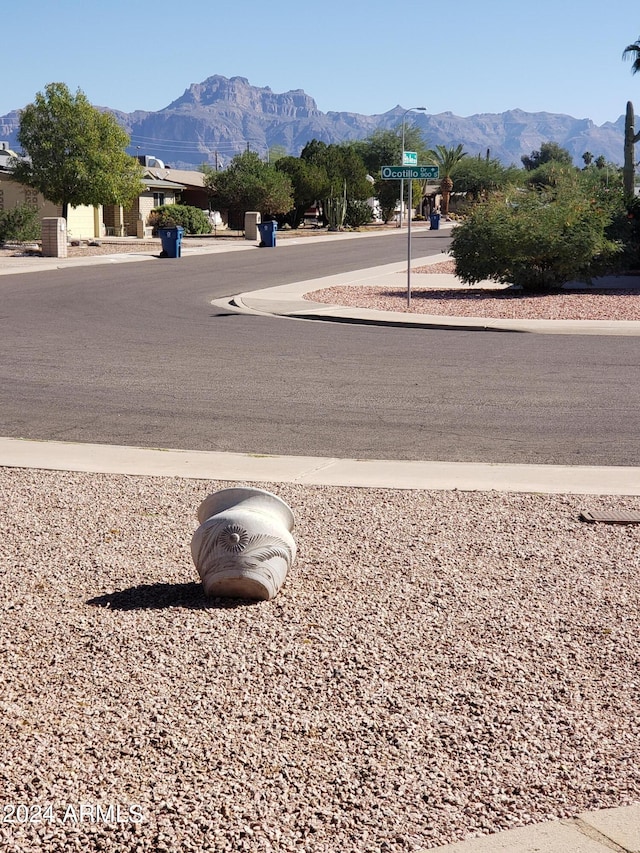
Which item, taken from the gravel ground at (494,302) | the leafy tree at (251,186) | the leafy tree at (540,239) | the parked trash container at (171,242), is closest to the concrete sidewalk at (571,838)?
the gravel ground at (494,302)

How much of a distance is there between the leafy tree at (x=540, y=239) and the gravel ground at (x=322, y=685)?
1817 centimetres

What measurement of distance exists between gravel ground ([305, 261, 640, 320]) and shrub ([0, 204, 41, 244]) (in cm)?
2275

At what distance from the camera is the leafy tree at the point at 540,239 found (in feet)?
80.9

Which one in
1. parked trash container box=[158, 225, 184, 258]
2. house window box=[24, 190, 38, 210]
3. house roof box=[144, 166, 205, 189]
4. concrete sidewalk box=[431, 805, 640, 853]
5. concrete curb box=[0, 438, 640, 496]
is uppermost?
house roof box=[144, 166, 205, 189]

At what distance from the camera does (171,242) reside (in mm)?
44062

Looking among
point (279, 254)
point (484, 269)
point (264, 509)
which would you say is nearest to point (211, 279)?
point (484, 269)

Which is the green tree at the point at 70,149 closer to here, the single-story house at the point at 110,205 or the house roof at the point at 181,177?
the single-story house at the point at 110,205

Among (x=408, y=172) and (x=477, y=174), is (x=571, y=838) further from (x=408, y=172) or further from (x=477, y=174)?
(x=477, y=174)

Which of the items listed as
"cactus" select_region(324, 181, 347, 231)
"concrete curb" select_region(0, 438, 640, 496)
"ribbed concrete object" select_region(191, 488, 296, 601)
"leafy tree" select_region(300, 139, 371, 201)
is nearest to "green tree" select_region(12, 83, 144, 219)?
"leafy tree" select_region(300, 139, 371, 201)

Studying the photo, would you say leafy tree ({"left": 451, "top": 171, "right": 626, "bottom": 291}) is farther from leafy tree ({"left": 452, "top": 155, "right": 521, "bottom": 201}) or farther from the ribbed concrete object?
leafy tree ({"left": 452, "top": 155, "right": 521, "bottom": 201})

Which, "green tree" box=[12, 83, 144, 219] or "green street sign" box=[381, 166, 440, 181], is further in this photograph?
"green tree" box=[12, 83, 144, 219]

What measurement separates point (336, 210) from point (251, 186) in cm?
1243

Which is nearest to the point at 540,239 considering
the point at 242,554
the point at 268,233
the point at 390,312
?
the point at 390,312

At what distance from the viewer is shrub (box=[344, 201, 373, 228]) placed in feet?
257
